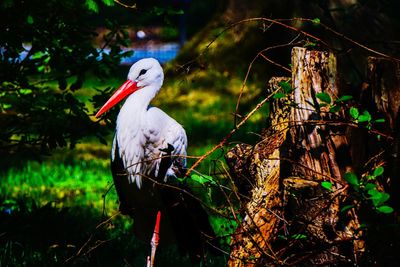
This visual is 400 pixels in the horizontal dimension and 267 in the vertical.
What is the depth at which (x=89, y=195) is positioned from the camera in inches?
265

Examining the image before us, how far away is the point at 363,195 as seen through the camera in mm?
2889

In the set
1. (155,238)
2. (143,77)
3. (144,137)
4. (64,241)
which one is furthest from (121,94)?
(64,241)

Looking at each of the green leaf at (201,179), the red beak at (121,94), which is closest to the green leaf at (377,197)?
the green leaf at (201,179)

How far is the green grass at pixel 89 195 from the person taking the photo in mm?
4641

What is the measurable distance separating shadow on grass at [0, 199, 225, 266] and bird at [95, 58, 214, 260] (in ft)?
0.65

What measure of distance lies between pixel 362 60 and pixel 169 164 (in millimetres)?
4919

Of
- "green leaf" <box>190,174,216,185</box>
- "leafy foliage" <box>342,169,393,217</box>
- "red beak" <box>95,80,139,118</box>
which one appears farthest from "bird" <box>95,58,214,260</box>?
"leafy foliage" <box>342,169,393,217</box>

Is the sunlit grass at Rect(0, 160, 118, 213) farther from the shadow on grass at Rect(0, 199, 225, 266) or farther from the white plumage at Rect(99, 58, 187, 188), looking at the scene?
the white plumage at Rect(99, 58, 187, 188)

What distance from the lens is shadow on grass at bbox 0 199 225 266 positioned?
4.52 metres

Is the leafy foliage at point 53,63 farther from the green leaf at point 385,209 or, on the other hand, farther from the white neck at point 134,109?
the green leaf at point 385,209

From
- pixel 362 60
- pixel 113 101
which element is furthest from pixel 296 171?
pixel 362 60

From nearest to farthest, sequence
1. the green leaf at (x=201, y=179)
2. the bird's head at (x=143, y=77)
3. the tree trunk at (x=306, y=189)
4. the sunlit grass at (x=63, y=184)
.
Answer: the green leaf at (x=201, y=179) < the tree trunk at (x=306, y=189) < the bird's head at (x=143, y=77) < the sunlit grass at (x=63, y=184)

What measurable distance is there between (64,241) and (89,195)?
1653mm

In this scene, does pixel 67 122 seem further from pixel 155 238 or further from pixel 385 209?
pixel 385 209
